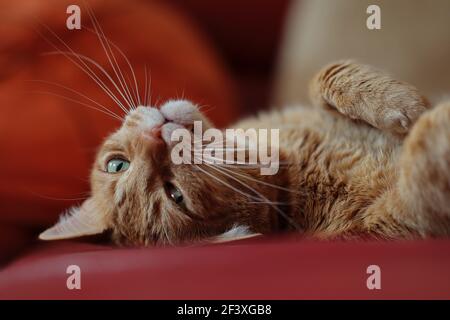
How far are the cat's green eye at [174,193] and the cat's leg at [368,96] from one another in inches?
13.7

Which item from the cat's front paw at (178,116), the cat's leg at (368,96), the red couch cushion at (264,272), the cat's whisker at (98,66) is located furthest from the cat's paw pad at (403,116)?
the cat's whisker at (98,66)

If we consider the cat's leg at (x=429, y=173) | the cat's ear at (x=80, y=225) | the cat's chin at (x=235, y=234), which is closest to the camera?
the cat's leg at (x=429, y=173)

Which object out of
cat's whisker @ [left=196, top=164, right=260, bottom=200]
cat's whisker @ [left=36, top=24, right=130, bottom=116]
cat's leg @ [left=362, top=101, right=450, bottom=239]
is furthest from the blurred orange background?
cat's leg @ [left=362, top=101, right=450, bottom=239]

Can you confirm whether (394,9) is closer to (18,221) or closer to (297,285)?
(297,285)

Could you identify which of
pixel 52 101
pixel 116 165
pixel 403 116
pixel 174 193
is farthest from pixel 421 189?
pixel 52 101

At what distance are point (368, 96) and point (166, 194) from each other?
40 cm

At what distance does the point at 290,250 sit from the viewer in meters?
0.78

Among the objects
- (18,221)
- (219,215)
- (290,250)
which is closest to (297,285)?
(290,250)

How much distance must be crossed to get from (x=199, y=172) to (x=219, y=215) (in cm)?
8

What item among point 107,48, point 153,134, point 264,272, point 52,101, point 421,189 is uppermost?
point 107,48

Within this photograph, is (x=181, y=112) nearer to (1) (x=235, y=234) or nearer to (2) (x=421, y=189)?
(1) (x=235, y=234)

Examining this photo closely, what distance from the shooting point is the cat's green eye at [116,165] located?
3.17ft

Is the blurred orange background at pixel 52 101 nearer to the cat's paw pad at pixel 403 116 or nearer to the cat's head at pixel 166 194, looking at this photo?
the cat's head at pixel 166 194

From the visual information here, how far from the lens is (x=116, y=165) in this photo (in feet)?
3.19
